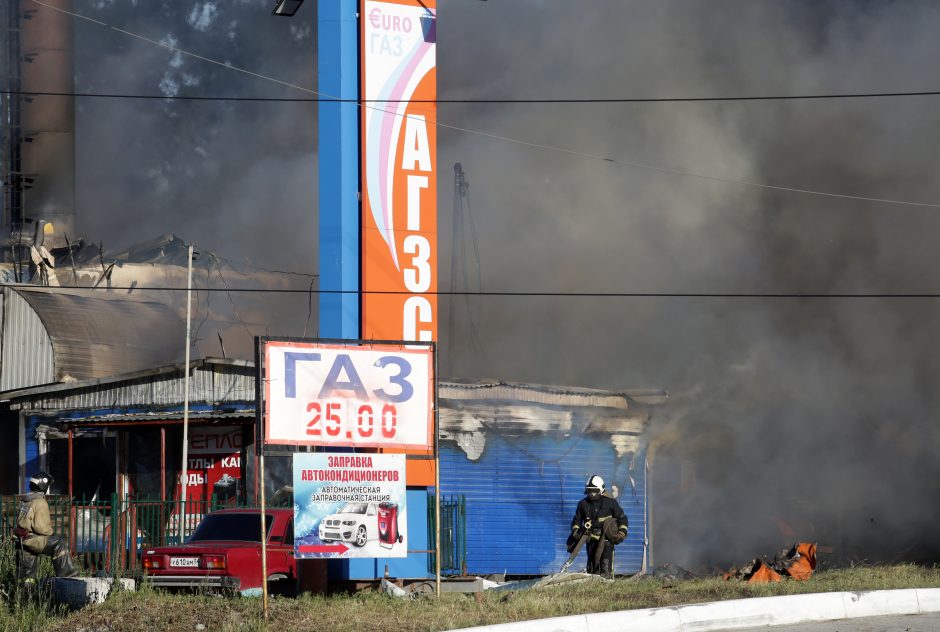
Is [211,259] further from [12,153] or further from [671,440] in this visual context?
[671,440]

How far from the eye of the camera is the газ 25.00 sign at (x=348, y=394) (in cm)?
1007

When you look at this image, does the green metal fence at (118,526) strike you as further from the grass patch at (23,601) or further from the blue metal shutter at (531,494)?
the blue metal shutter at (531,494)

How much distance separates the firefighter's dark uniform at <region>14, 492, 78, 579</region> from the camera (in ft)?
34.5

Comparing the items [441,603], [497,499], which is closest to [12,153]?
[497,499]

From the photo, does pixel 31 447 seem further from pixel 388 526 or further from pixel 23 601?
pixel 388 526

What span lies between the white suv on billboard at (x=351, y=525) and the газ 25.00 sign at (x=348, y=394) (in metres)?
0.57

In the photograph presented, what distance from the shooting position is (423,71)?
13641 millimetres

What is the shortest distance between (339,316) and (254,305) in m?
26.5

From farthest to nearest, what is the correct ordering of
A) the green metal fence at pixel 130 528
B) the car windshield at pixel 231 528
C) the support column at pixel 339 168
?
the green metal fence at pixel 130 528 → the support column at pixel 339 168 → the car windshield at pixel 231 528

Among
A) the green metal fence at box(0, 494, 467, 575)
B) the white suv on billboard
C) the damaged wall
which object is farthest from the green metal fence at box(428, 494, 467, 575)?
the white suv on billboard

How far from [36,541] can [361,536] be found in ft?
9.66

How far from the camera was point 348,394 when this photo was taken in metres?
→ 10.3

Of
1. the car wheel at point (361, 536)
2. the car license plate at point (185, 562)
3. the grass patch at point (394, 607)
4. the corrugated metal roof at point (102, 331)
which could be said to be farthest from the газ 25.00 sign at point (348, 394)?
the corrugated metal roof at point (102, 331)

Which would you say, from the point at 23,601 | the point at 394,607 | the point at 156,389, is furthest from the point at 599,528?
the point at 156,389
